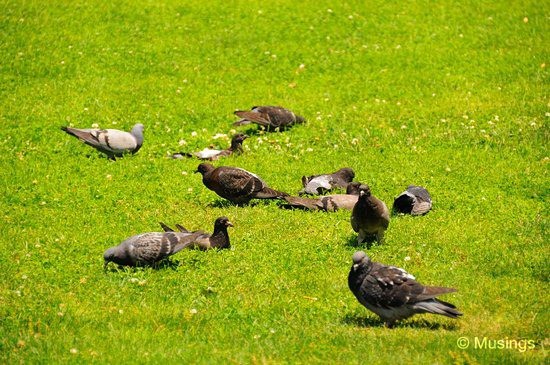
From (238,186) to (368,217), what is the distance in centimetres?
304

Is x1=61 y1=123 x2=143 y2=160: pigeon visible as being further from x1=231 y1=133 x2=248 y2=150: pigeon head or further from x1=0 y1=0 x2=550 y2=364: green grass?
x1=231 y1=133 x2=248 y2=150: pigeon head

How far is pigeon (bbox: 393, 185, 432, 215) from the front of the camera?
1409 cm

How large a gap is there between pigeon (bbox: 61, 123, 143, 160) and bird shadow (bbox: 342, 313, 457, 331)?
8172mm

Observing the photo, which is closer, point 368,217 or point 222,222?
point 368,217

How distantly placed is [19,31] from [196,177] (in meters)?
9.91

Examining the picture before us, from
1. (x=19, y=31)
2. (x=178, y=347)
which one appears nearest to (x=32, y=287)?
(x=178, y=347)

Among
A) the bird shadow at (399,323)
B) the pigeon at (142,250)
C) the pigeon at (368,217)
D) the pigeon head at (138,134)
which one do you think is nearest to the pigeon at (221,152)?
the pigeon head at (138,134)

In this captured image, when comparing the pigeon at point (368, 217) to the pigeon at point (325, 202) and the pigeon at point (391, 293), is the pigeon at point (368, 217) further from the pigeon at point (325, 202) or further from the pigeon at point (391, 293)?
the pigeon at point (391, 293)

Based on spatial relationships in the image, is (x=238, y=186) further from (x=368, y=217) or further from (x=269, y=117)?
(x=269, y=117)

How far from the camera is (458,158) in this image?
1688cm


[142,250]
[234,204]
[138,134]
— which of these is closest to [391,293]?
[142,250]

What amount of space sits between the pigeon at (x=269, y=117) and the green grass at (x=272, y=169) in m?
0.28

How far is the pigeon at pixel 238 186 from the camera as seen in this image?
14.6 metres

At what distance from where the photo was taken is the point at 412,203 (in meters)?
14.1
